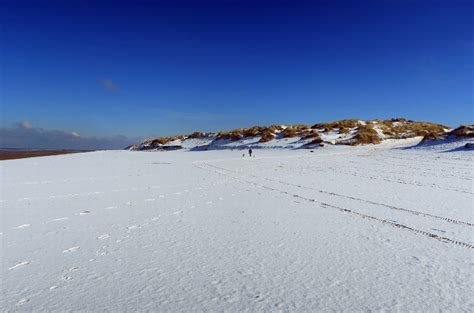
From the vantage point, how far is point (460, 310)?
11.9 feet

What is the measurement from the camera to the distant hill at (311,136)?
47.7 meters

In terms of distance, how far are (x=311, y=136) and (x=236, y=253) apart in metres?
47.1

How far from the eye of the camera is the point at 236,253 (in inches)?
212

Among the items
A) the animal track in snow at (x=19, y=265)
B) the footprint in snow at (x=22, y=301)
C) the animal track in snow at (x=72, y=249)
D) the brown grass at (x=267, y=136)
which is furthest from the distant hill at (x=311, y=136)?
the footprint in snow at (x=22, y=301)

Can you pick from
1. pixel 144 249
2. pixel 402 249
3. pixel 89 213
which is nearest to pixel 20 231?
pixel 89 213

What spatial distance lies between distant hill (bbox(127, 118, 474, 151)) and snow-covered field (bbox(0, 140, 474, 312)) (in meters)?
37.5

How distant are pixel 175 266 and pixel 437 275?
3440 millimetres

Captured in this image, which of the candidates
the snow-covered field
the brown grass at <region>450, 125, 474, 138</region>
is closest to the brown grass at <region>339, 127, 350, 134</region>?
the brown grass at <region>450, 125, 474, 138</region>

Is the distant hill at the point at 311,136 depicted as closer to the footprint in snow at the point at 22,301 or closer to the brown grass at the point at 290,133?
the brown grass at the point at 290,133

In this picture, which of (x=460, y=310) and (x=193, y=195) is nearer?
(x=460, y=310)

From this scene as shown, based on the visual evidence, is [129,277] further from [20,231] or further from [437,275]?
[437,275]

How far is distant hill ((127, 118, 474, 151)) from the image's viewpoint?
4769 cm

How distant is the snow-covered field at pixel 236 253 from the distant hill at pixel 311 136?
37.5 meters

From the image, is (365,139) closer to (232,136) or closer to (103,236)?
(232,136)
